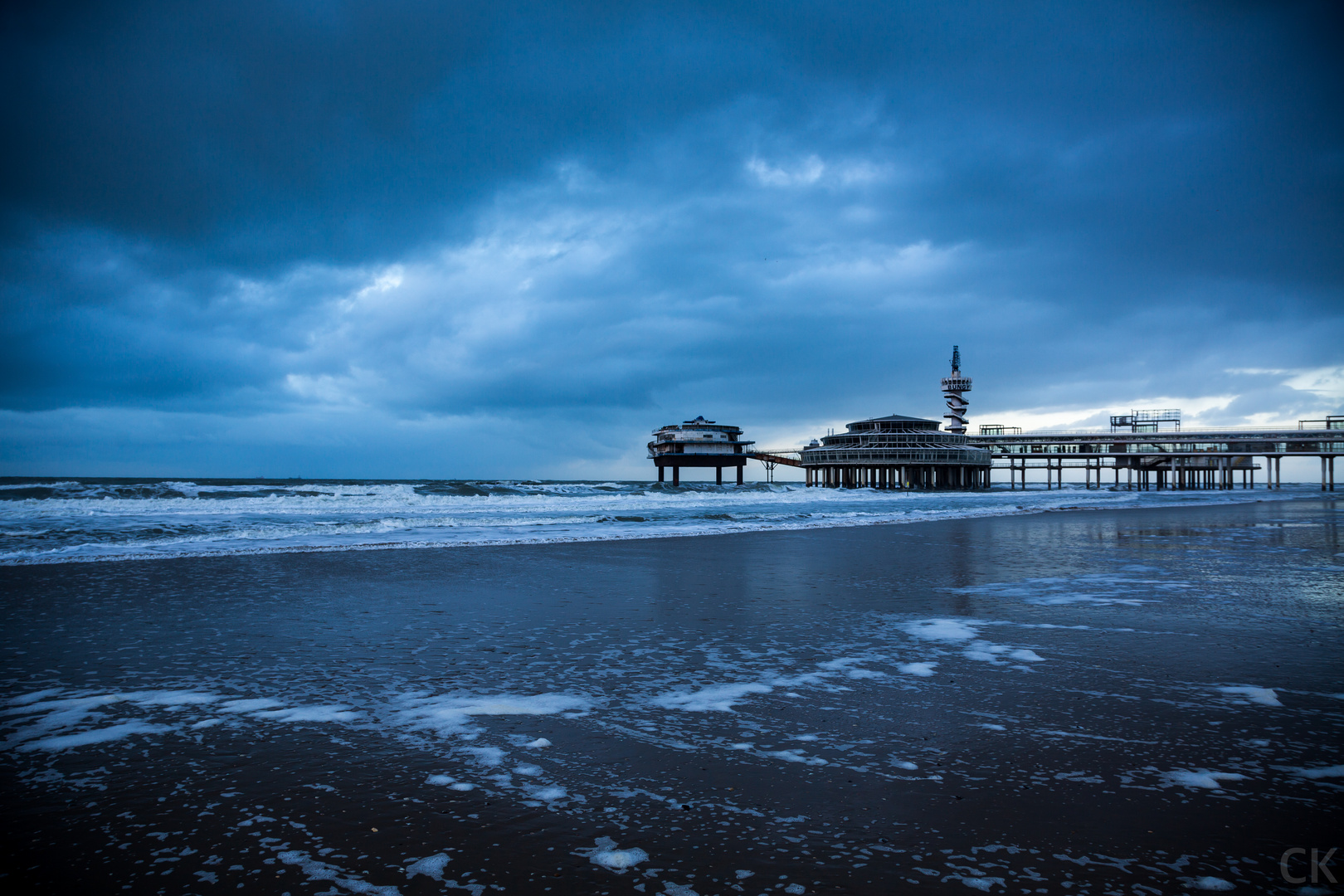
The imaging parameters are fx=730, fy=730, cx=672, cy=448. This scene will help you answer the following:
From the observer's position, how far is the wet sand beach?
8.41 ft

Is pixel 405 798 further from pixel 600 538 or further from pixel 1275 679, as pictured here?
pixel 600 538

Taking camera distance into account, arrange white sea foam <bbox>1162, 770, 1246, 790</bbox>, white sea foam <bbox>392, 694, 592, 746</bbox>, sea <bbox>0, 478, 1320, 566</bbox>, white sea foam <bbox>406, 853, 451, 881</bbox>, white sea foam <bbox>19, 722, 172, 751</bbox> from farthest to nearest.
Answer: sea <bbox>0, 478, 1320, 566</bbox> → white sea foam <bbox>392, 694, 592, 746</bbox> → white sea foam <bbox>19, 722, 172, 751</bbox> → white sea foam <bbox>1162, 770, 1246, 790</bbox> → white sea foam <bbox>406, 853, 451, 881</bbox>

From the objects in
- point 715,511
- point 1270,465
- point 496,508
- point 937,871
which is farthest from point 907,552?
point 1270,465

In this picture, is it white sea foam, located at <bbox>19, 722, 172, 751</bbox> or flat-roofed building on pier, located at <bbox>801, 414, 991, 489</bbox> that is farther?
flat-roofed building on pier, located at <bbox>801, 414, 991, 489</bbox>

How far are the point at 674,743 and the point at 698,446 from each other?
71.1 metres

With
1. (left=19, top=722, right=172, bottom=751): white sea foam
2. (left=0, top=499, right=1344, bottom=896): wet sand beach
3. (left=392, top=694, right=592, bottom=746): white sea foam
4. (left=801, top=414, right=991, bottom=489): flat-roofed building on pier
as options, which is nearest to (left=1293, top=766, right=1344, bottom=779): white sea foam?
(left=0, top=499, right=1344, bottom=896): wet sand beach

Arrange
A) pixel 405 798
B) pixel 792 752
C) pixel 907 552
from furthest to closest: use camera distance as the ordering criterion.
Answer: pixel 907 552
pixel 792 752
pixel 405 798

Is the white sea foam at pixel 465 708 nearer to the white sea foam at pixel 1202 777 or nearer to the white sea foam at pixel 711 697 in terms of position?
the white sea foam at pixel 711 697

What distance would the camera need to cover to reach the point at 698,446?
74750 mm

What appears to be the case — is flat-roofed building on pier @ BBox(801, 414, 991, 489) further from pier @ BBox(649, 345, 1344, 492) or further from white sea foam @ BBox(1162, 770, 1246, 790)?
white sea foam @ BBox(1162, 770, 1246, 790)

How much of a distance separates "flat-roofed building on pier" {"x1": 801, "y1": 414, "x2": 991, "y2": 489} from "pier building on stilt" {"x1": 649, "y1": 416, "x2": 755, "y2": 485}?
7.66 m

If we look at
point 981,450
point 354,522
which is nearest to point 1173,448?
point 981,450

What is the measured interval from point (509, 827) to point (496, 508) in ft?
92.0

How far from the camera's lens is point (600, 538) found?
17.7 meters
